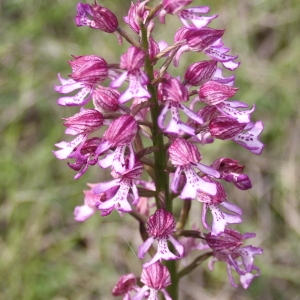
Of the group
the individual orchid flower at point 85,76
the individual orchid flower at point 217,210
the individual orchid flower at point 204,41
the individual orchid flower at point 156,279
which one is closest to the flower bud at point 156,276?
the individual orchid flower at point 156,279

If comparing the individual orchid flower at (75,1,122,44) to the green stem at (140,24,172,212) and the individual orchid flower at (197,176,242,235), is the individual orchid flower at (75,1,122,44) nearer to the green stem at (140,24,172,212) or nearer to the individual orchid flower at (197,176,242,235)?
the green stem at (140,24,172,212)

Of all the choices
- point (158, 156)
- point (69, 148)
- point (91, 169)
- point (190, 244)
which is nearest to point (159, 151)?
point (158, 156)

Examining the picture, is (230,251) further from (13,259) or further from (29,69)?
(29,69)

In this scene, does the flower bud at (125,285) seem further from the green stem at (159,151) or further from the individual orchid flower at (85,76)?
the individual orchid flower at (85,76)

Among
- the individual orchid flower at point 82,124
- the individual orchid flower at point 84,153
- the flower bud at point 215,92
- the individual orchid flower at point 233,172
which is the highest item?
the flower bud at point 215,92

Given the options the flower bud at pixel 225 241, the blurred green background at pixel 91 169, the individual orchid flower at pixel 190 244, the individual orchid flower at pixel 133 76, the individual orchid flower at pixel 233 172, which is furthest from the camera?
the blurred green background at pixel 91 169

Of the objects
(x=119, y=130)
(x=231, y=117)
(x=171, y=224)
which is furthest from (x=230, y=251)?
Answer: (x=119, y=130)

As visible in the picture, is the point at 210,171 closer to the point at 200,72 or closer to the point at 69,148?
the point at 200,72
